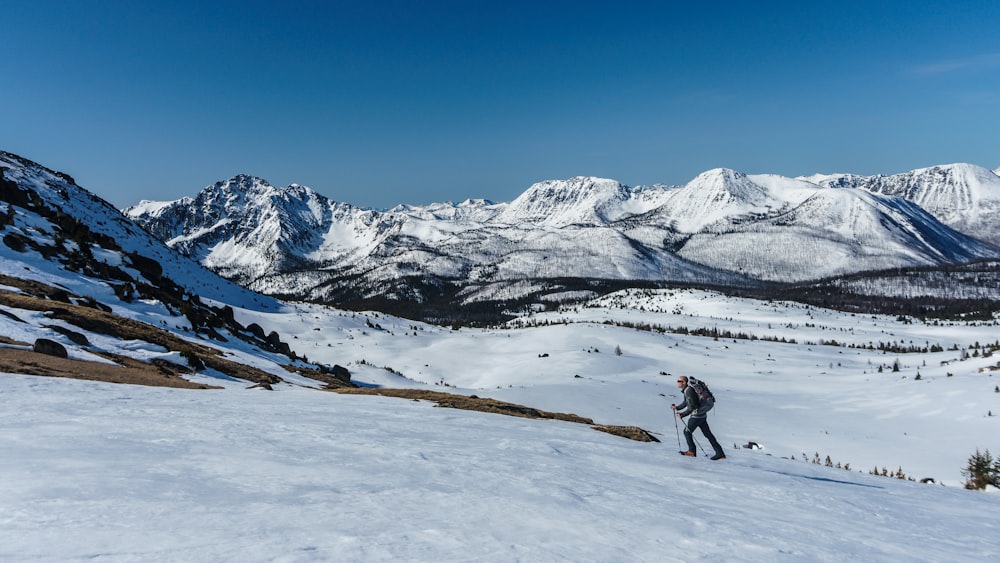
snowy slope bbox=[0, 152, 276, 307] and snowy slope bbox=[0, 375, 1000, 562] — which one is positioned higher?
snowy slope bbox=[0, 152, 276, 307]

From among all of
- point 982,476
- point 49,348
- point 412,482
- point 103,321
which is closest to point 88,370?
point 49,348

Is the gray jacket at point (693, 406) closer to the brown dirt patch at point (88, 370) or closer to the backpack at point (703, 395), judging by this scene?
the backpack at point (703, 395)

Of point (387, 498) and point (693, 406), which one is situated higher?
point (693, 406)

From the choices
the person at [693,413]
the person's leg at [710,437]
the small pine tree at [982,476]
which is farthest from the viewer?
the small pine tree at [982,476]

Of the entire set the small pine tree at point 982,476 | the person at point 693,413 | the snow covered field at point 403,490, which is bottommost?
the snow covered field at point 403,490

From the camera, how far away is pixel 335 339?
4947cm

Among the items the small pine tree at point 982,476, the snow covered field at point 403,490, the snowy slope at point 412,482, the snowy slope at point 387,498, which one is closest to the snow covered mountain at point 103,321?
the snowy slope at point 412,482

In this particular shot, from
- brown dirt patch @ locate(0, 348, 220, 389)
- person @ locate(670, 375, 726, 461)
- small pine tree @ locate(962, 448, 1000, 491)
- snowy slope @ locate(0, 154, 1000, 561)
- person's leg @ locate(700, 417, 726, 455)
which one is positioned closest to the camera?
snowy slope @ locate(0, 154, 1000, 561)

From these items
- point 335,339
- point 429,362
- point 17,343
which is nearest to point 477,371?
point 429,362

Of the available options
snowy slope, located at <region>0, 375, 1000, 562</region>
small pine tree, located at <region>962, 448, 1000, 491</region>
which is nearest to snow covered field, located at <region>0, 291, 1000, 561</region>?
snowy slope, located at <region>0, 375, 1000, 562</region>

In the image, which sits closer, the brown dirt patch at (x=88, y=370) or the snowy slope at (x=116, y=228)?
the brown dirt patch at (x=88, y=370)

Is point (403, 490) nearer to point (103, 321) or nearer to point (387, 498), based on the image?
point (387, 498)

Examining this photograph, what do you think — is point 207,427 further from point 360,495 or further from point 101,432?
point 360,495

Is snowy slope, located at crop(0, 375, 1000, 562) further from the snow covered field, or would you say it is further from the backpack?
the backpack
